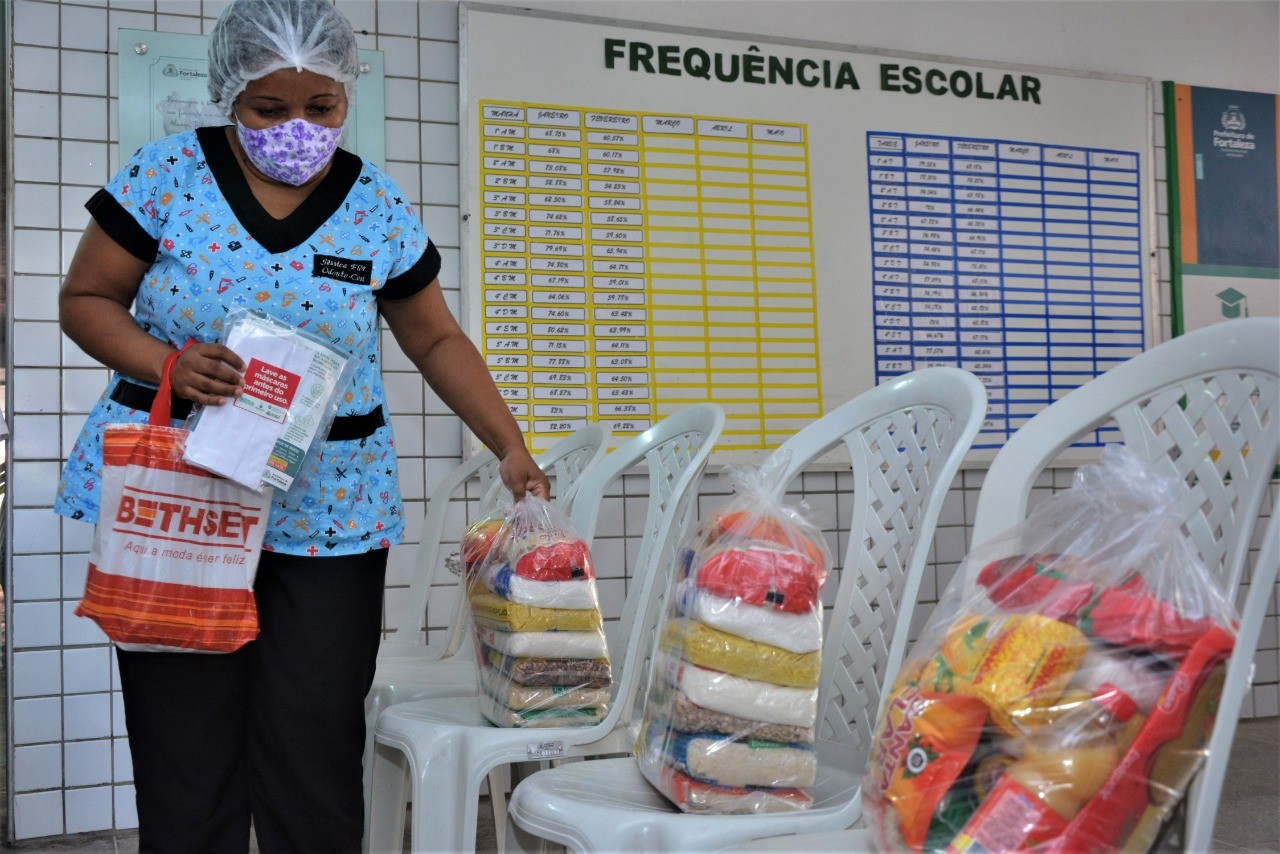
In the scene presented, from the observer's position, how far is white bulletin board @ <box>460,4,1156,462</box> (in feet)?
9.41

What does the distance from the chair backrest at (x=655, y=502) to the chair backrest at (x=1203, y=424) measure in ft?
1.64

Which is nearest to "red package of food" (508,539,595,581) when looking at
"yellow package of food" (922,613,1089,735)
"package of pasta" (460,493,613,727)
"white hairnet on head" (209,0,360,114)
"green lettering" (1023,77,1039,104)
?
"package of pasta" (460,493,613,727)

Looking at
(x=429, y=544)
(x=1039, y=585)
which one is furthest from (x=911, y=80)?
(x=1039, y=585)

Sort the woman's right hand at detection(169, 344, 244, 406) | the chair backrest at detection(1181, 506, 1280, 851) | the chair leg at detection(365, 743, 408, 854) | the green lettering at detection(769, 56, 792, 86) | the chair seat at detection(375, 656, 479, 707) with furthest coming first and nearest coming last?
the green lettering at detection(769, 56, 792, 86), the chair seat at detection(375, 656, 479, 707), the chair leg at detection(365, 743, 408, 854), the woman's right hand at detection(169, 344, 244, 406), the chair backrest at detection(1181, 506, 1280, 851)

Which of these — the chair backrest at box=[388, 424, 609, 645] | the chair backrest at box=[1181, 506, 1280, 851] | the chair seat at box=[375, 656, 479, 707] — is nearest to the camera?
the chair backrest at box=[1181, 506, 1280, 851]

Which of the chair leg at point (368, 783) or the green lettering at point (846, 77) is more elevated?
the green lettering at point (846, 77)

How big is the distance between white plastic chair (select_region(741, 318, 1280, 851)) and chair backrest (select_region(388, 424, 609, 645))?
3.92 ft

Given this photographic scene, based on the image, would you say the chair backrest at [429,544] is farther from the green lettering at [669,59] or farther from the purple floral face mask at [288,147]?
the green lettering at [669,59]

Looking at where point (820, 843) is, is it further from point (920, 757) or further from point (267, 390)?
point (267, 390)

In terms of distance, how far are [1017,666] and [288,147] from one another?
3.79ft

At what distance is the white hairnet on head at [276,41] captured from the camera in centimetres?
147

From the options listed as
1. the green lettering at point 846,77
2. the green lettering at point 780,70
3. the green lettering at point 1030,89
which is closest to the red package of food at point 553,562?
the green lettering at point 780,70

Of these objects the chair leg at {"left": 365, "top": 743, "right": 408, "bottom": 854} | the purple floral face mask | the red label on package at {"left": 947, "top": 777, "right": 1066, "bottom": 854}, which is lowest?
the chair leg at {"left": 365, "top": 743, "right": 408, "bottom": 854}

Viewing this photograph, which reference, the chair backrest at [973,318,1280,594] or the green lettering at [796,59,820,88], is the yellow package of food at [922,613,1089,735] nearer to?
the chair backrest at [973,318,1280,594]
